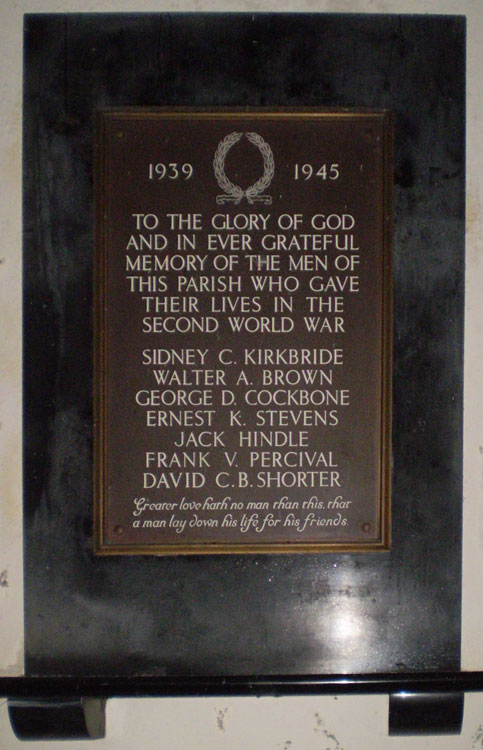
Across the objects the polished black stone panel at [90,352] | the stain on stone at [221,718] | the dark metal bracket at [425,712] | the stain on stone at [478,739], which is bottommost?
the stain on stone at [478,739]

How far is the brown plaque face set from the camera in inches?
64.7

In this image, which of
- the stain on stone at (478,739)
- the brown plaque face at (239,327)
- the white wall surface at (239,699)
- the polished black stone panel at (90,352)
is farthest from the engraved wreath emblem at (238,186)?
the stain on stone at (478,739)

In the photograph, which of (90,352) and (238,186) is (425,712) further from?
(238,186)

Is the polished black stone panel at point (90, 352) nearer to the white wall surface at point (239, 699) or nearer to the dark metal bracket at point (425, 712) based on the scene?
the white wall surface at point (239, 699)

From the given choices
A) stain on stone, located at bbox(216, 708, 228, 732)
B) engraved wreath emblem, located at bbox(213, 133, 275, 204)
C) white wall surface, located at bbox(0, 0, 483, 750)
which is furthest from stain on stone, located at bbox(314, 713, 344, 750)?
engraved wreath emblem, located at bbox(213, 133, 275, 204)

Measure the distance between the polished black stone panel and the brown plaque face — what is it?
0.07m

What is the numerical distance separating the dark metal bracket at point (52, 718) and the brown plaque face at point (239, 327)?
49 centimetres

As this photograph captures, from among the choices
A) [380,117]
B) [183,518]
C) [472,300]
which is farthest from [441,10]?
[183,518]

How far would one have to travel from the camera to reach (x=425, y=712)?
1669mm

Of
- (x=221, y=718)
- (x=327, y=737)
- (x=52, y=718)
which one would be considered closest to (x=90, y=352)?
(x=52, y=718)

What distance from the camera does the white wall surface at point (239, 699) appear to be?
5.50 ft

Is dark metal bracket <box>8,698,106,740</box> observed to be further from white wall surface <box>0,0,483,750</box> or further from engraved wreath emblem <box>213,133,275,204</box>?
engraved wreath emblem <box>213,133,275,204</box>

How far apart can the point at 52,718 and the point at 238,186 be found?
1772 millimetres

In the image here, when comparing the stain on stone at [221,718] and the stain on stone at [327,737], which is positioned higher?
the stain on stone at [221,718]
